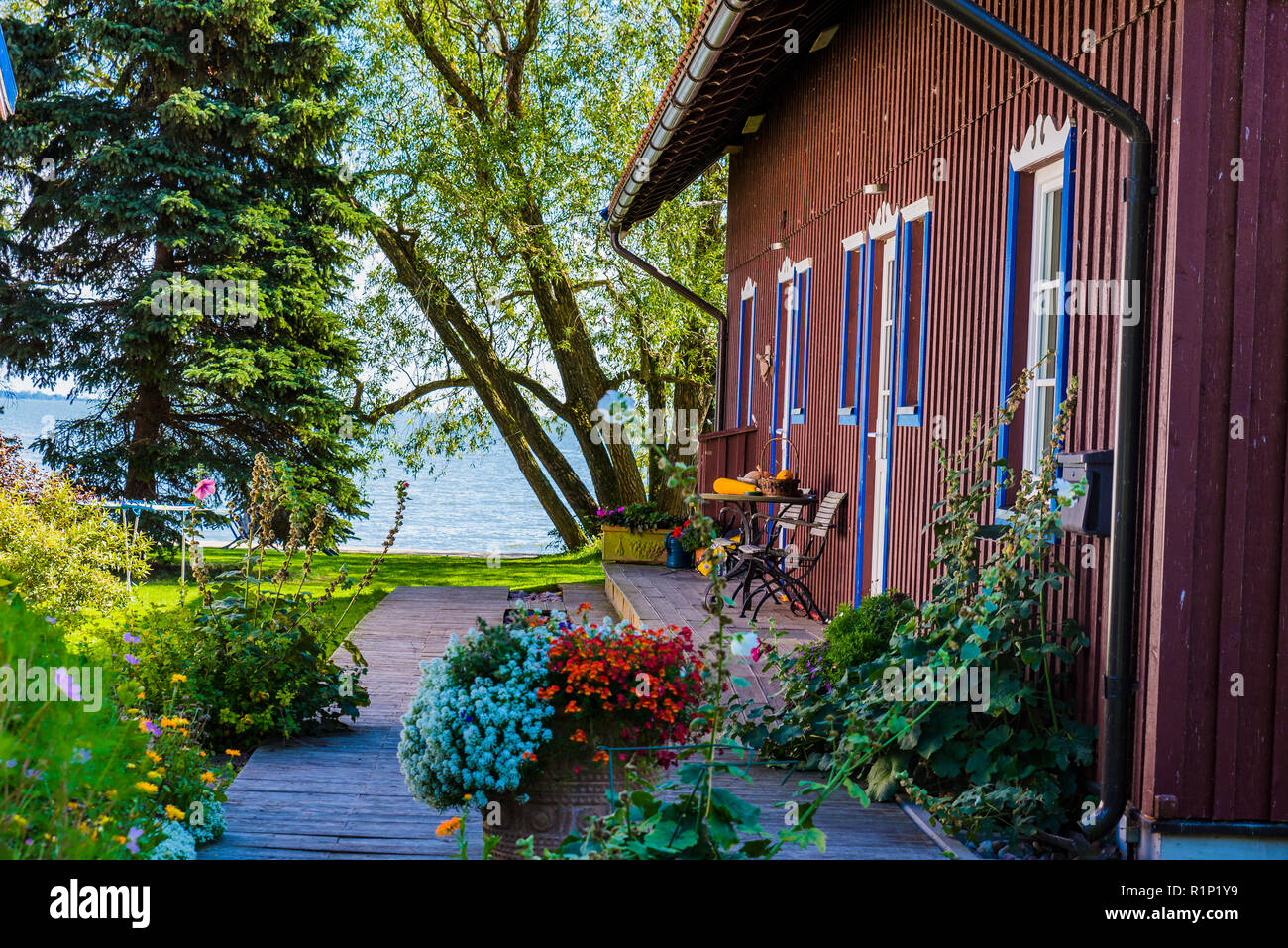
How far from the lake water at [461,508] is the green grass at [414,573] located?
144 cm

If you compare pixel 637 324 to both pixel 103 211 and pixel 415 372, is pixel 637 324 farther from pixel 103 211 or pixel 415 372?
pixel 103 211

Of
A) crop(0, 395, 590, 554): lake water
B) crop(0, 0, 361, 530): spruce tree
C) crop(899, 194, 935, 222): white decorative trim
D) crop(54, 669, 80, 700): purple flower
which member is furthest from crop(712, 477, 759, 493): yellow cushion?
crop(0, 395, 590, 554): lake water

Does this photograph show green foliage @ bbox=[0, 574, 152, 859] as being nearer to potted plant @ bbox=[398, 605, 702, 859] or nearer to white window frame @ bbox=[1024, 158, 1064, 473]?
potted plant @ bbox=[398, 605, 702, 859]

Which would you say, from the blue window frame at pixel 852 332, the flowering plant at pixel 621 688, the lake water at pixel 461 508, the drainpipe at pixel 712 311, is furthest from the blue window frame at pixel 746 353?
the flowering plant at pixel 621 688

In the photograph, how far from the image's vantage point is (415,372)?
19.3 m

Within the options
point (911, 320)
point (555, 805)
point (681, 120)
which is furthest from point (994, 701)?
point (681, 120)

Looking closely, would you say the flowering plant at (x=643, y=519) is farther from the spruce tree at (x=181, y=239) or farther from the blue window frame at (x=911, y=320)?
the blue window frame at (x=911, y=320)

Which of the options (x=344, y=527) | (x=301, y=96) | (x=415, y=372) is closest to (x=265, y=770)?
(x=344, y=527)

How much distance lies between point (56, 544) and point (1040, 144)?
18.0 ft

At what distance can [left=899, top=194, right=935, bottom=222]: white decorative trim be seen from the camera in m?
6.70

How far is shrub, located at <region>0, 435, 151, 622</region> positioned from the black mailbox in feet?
15.2

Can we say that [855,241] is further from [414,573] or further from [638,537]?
[414,573]

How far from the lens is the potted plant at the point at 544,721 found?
3.29m
